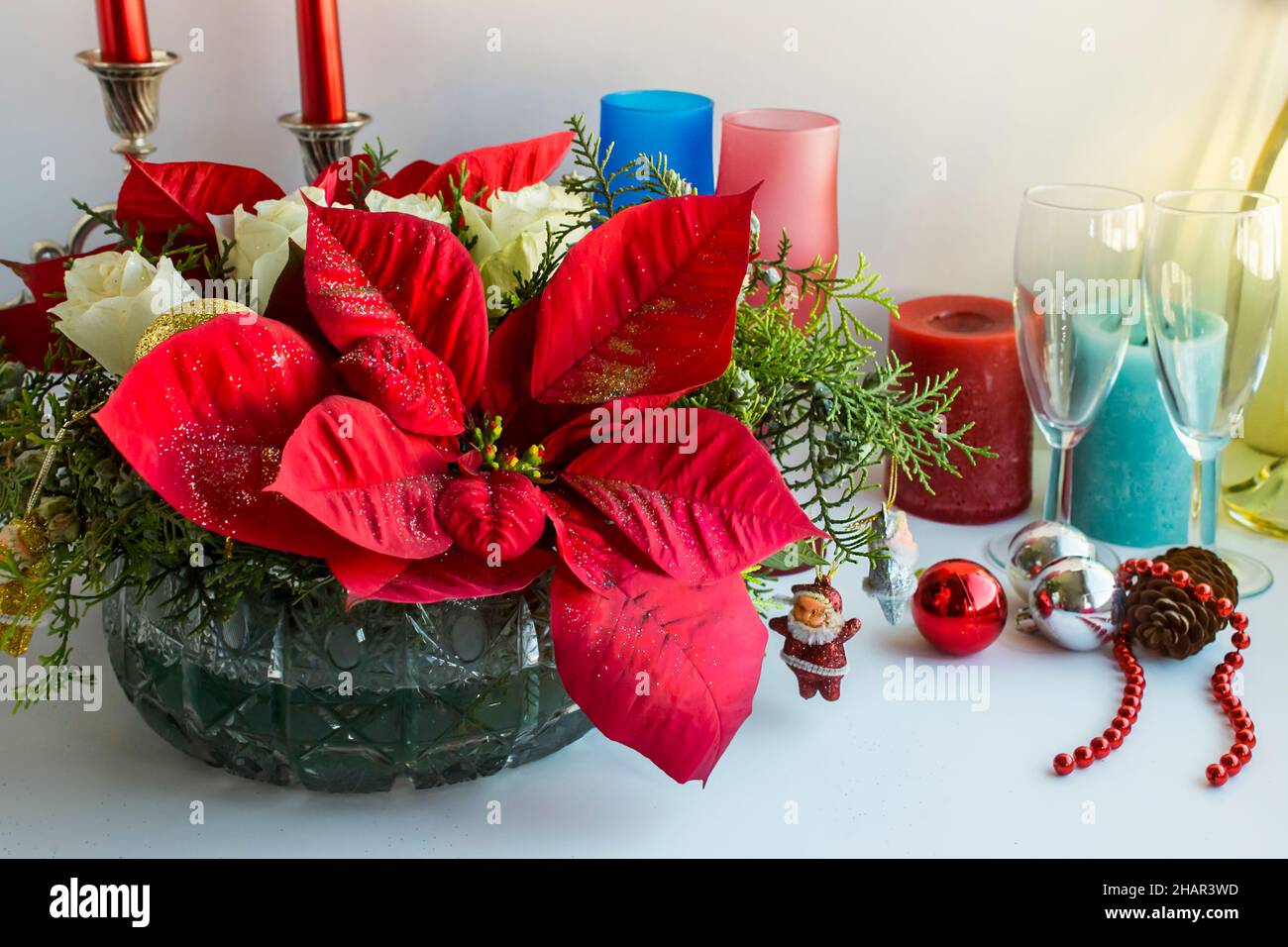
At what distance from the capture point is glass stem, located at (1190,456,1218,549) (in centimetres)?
74

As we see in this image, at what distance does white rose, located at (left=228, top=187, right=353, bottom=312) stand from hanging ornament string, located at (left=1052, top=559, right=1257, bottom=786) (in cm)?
36

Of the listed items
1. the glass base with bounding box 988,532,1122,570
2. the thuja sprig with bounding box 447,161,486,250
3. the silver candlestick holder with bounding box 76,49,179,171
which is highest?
the silver candlestick holder with bounding box 76,49,179,171

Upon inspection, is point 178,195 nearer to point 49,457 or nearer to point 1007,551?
point 49,457

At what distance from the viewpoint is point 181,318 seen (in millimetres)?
439

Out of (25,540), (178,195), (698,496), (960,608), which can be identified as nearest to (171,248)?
(178,195)

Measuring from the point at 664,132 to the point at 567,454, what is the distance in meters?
0.31

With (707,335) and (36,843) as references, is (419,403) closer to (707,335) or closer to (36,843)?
(707,335)

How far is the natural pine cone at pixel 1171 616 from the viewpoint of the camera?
64 cm

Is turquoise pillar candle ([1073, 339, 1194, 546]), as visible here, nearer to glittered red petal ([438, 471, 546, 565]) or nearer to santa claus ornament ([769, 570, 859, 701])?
santa claus ornament ([769, 570, 859, 701])

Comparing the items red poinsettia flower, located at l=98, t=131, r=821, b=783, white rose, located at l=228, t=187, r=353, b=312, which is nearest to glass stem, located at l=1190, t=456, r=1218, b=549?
red poinsettia flower, located at l=98, t=131, r=821, b=783

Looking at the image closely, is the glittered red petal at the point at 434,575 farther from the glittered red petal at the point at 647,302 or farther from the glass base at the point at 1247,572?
the glass base at the point at 1247,572

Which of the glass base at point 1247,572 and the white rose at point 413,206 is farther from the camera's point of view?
the glass base at point 1247,572

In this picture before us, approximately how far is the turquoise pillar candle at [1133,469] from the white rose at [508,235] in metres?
0.37

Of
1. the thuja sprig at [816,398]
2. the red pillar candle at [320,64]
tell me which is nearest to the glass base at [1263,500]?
the thuja sprig at [816,398]
